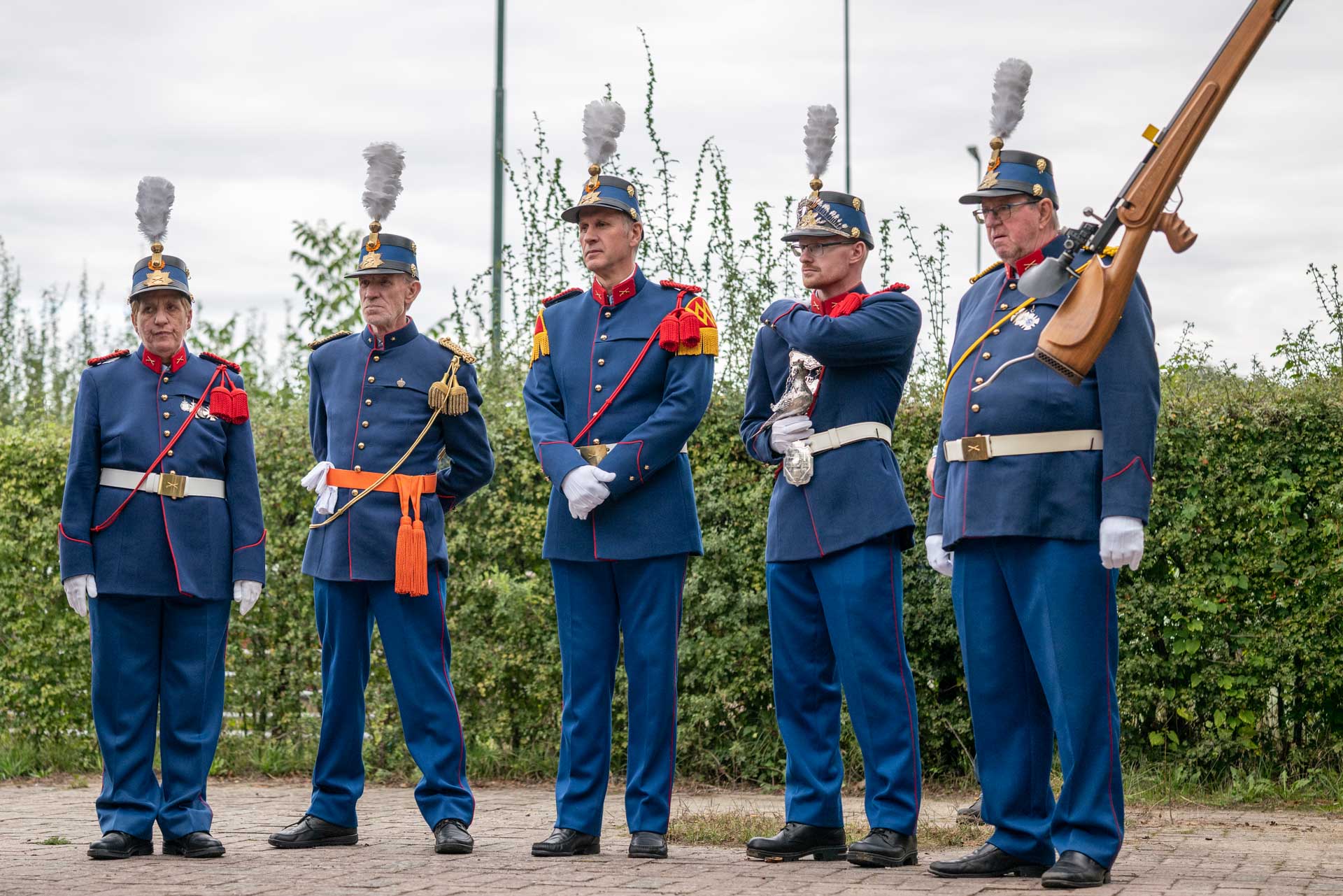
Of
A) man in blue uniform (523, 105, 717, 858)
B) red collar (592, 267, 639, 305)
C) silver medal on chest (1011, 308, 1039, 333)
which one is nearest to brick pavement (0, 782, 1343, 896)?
man in blue uniform (523, 105, 717, 858)

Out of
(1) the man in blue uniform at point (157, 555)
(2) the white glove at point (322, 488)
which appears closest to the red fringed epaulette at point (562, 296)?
(2) the white glove at point (322, 488)

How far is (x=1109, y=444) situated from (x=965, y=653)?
31.4 inches

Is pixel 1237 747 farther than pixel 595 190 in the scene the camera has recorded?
Yes

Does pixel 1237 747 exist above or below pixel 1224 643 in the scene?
below

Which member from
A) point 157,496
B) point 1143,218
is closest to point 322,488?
point 157,496

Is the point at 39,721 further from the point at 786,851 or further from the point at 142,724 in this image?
the point at 786,851

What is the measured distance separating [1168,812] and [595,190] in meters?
3.49

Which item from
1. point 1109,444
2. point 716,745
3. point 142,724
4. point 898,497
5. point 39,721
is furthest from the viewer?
point 39,721

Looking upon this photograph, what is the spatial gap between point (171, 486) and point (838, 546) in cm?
239

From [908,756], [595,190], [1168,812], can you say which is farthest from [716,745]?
[595,190]

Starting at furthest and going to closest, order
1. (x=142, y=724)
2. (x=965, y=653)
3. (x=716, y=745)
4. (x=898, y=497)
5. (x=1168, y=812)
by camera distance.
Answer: (x=716, y=745), (x=1168, y=812), (x=142, y=724), (x=898, y=497), (x=965, y=653)

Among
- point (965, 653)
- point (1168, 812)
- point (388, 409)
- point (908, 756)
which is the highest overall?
point (388, 409)

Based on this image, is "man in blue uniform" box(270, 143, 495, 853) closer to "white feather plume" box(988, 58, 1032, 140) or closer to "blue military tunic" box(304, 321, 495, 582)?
→ "blue military tunic" box(304, 321, 495, 582)

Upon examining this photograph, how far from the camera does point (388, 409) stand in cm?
555
